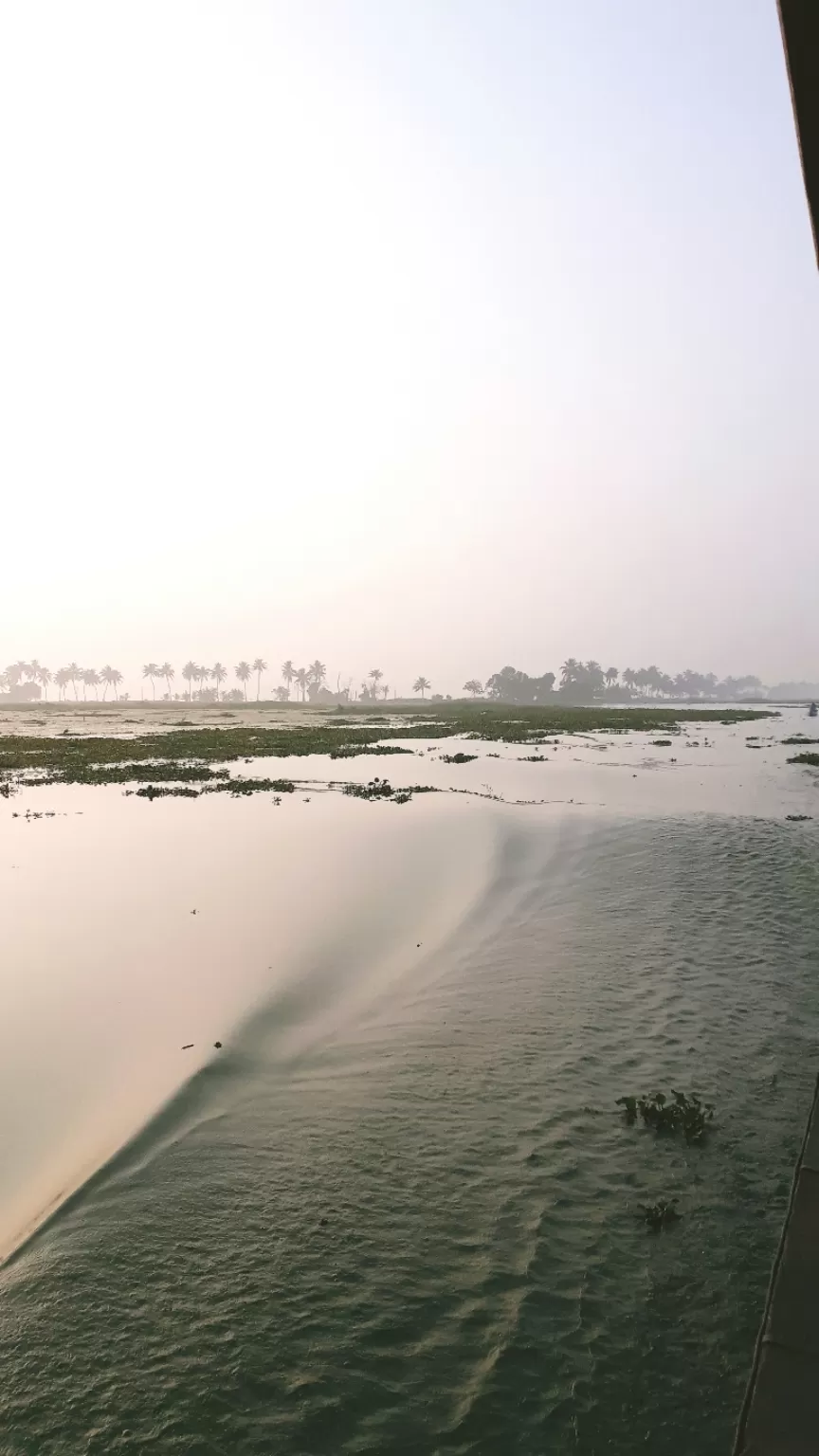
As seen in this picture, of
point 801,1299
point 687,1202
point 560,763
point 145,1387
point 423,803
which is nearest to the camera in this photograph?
point 801,1299

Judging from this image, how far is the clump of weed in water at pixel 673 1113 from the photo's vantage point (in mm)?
7207

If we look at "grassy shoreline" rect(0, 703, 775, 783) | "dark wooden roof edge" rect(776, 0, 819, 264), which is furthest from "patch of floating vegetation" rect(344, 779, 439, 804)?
"dark wooden roof edge" rect(776, 0, 819, 264)

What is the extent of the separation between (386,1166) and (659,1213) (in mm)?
2363

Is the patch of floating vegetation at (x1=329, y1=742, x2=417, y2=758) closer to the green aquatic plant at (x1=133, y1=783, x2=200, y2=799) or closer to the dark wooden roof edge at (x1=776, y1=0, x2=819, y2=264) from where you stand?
the green aquatic plant at (x1=133, y1=783, x2=200, y2=799)

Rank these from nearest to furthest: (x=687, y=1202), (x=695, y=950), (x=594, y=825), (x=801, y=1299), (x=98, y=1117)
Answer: (x=801, y=1299) < (x=687, y=1202) < (x=98, y=1117) < (x=695, y=950) < (x=594, y=825)

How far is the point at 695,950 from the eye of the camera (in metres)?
12.4

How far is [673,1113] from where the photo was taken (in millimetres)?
7430

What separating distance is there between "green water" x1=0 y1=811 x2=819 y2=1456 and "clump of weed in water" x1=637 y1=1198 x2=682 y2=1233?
86 mm

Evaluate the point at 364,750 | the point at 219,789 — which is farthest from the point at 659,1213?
the point at 364,750

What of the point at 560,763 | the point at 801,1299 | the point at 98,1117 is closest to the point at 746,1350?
the point at 801,1299

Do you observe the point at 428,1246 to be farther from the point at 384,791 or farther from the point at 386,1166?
the point at 384,791

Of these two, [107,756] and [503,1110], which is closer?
[503,1110]

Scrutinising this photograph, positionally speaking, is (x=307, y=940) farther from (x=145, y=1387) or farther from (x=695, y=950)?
(x=145, y=1387)

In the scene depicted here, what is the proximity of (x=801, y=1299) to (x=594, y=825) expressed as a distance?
63.0 feet
